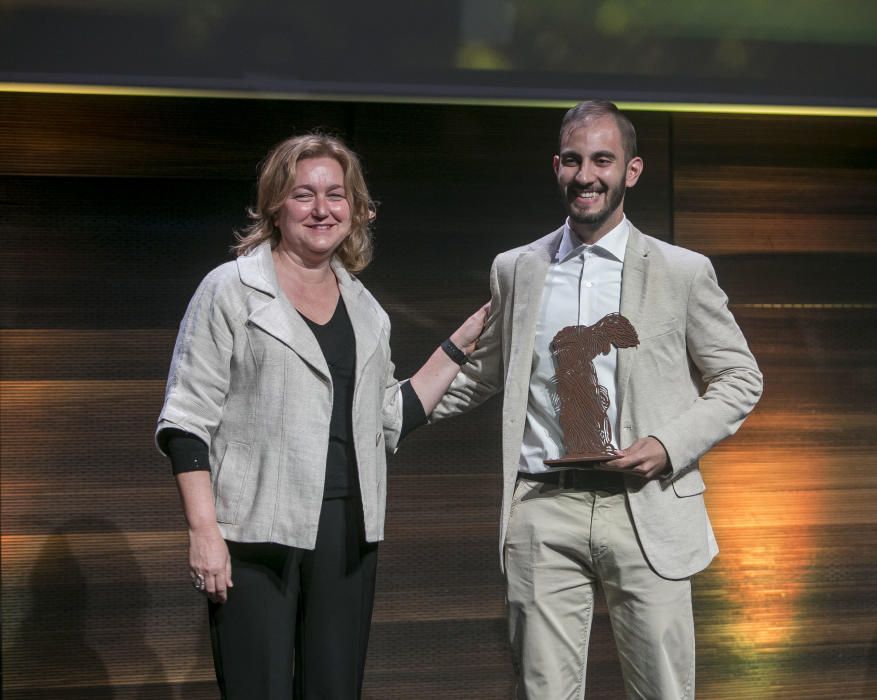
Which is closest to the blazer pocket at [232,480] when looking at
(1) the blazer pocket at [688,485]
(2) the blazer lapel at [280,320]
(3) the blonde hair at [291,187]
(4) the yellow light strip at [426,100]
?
(2) the blazer lapel at [280,320]

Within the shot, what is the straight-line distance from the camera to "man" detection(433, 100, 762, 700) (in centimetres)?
227

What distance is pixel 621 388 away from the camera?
227cm

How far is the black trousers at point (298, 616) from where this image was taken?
84.8 inches

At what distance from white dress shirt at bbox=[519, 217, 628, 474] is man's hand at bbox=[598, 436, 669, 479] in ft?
0.23

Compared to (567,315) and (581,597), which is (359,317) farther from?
(581,597)

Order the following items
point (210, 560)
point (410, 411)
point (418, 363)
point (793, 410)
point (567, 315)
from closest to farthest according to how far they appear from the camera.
Result: point (210, 560), point (567, 315), point (410, 411), point (418, 363), point (793, 410)

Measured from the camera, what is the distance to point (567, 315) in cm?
232

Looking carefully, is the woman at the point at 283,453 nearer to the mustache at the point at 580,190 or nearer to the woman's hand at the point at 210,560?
the woman's hand at the point at 210,560

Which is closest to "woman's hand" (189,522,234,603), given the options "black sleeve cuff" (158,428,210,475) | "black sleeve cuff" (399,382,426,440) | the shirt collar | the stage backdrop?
"black sleeve cuff" (158,428,210,475)

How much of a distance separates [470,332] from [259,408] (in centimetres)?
66

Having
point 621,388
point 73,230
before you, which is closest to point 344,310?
point 621,388

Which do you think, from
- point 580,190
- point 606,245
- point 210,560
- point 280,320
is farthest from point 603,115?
point 210,560

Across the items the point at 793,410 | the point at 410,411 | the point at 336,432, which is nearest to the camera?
the point at 336,432

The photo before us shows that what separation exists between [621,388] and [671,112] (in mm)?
1492
